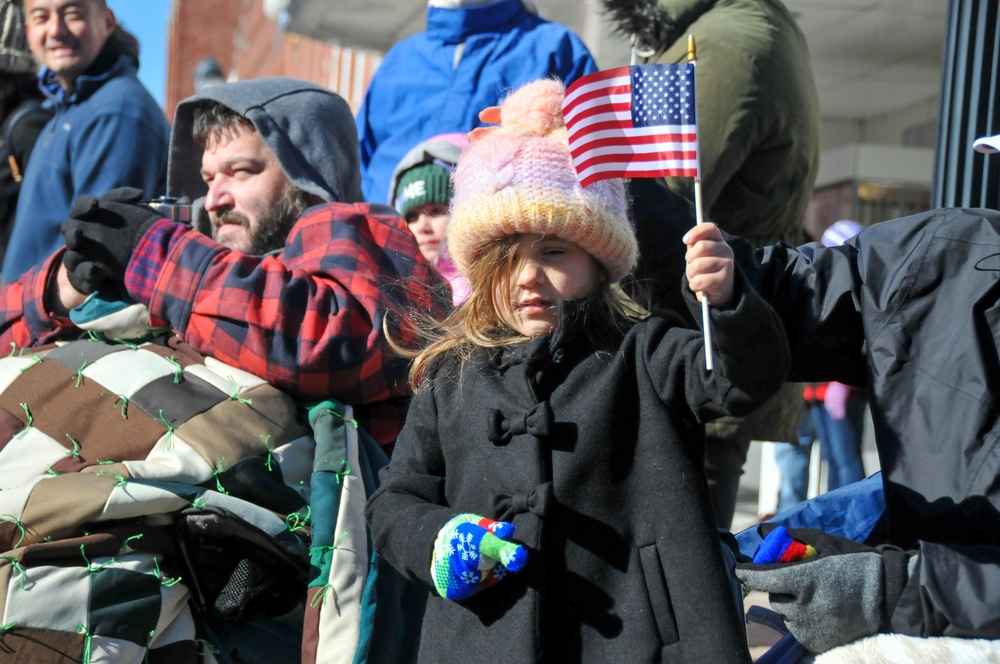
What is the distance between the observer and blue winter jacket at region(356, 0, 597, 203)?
140 inches

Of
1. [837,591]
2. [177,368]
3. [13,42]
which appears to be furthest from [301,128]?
[13,42]

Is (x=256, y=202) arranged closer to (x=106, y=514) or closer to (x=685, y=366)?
(x=106, y=514)

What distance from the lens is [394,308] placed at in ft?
8.46

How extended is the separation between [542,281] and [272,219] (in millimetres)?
1240

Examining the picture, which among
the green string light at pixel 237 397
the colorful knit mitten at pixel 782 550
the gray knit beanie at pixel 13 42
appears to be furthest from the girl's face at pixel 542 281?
the gray knit beanie at pixel 13 42

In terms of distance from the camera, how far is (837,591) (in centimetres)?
175

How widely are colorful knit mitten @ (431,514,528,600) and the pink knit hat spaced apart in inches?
22.7

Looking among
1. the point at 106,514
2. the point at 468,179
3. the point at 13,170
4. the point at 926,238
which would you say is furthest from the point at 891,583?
the point at 13,170

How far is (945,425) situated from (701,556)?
461mm

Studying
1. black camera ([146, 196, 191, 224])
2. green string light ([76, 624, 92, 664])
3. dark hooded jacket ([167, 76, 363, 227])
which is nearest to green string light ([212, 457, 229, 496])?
green string light ([76, 624, 92, 664])

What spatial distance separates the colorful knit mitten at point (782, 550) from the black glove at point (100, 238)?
1.66 m

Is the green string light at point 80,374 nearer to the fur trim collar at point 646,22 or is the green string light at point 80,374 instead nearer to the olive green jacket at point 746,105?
the olive green jacket at point 746,105

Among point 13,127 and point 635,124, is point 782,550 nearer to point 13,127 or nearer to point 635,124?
point 635,124

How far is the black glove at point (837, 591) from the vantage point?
1.75 metres
